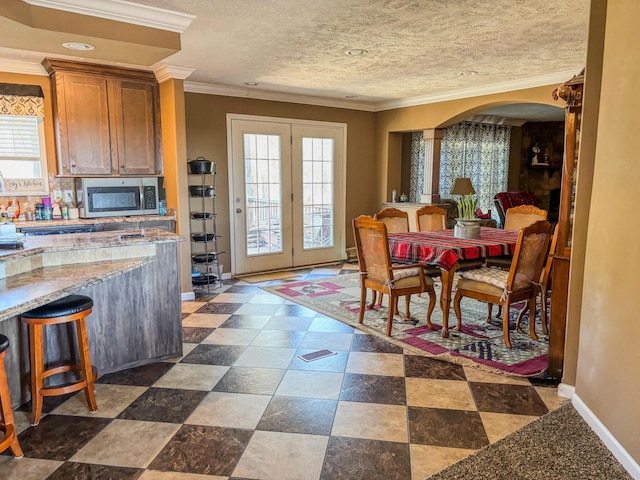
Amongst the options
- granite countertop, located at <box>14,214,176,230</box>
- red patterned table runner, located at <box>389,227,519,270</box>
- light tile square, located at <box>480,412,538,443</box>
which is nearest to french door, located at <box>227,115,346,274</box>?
granite countertop, located at <box>14,214,176,230</box>

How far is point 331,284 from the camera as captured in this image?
5.80m

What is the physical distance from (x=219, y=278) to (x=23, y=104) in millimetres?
2783

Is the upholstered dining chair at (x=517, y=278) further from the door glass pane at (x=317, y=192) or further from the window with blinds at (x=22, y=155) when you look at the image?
the window with blinds at (x=22, y=155)

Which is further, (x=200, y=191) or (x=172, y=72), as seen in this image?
(x=200, y=191)

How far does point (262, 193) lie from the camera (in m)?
6.36

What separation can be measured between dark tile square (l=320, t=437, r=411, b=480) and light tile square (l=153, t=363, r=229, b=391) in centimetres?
105

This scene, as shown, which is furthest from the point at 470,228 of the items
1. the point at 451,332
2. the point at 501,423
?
the point at 501,423

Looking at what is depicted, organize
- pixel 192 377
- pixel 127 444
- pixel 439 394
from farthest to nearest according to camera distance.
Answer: pixel 192 377 → pixel 439 394 → pixel 127 444

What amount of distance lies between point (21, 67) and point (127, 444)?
396 cm

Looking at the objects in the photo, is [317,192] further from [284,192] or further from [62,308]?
[62,308]

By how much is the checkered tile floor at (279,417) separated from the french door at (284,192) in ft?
9.04

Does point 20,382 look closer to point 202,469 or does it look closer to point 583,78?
point 202,469

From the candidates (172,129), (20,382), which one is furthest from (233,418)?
(172,129)

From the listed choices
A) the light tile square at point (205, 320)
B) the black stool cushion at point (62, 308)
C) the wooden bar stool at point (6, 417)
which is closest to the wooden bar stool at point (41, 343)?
the black stool cushion at point (62, 308)
